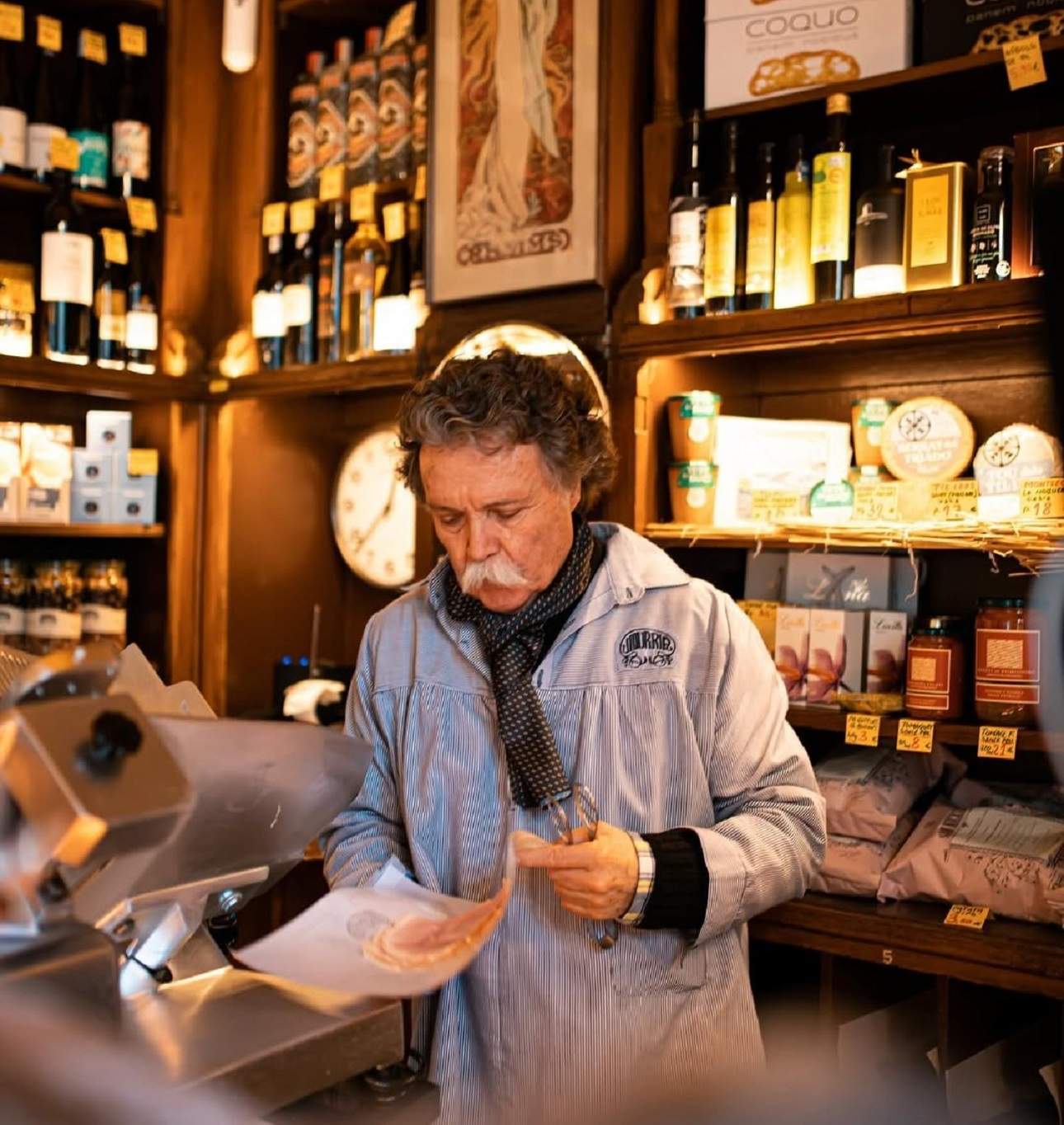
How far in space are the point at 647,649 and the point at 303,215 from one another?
7.26 ft

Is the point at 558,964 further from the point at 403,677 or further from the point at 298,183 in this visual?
the point at 298,183

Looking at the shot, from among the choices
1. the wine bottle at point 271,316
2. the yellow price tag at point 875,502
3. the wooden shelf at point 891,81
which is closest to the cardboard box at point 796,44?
the wooden shelf at point 891,81

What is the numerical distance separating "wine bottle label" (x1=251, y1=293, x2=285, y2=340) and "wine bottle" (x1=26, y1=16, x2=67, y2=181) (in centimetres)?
64

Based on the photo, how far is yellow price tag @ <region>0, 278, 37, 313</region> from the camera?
11.2 ft

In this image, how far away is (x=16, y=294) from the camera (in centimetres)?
342

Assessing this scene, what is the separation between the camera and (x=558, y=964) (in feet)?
5.46

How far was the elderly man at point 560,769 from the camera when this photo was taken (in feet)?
5.39

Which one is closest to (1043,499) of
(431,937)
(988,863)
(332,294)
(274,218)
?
(988,863)

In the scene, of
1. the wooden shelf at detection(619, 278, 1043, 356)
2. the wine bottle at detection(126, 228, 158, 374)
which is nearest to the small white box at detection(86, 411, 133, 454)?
the wine bottle at detection(126, 228, 158, 374)

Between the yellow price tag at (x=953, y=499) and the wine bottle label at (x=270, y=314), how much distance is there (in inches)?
74.8

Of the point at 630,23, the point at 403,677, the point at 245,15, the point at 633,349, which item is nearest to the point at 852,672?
the point at 633,349

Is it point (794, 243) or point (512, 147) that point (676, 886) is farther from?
point (512, 147)

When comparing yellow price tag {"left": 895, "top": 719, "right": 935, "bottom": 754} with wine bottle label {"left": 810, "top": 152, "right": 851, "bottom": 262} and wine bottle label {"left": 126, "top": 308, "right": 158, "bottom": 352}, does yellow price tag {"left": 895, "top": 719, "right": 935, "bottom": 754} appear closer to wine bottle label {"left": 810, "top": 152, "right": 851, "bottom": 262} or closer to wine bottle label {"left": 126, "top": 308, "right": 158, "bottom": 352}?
wine bottle label {"left": 810, "top": 152, "right": 851, "bottom": 262}

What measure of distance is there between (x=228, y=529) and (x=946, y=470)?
1.99 metres
